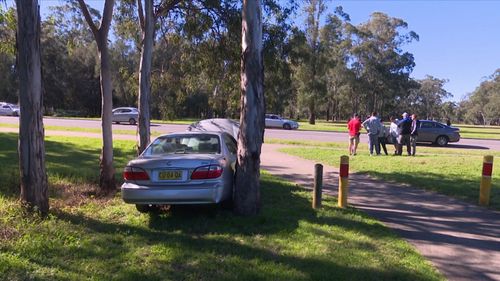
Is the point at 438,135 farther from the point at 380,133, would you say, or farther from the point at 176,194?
the point at 176,194

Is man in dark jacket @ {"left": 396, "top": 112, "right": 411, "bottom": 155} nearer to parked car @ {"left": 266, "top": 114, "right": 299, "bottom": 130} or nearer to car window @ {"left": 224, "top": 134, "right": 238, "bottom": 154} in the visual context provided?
car window @ {"left": 224, "top": 134, "right": 238, "bottom": 154}

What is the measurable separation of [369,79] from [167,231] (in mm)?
59745

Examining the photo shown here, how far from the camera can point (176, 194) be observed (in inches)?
270

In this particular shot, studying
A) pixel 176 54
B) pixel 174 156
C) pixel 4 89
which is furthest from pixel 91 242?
pixel 4 89

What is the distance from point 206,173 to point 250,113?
3.88 feet

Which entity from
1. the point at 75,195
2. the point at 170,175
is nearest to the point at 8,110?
the point at 75,195

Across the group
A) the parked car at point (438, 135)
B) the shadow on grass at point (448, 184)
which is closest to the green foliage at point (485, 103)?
the parked car at point (438, 135)

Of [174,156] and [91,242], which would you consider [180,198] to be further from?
[91,242]

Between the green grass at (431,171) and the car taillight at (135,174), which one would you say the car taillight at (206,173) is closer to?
the car taillight at (135,174)

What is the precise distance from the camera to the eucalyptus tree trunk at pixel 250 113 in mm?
7246

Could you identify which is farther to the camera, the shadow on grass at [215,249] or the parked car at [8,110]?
the parked car at [8,110]

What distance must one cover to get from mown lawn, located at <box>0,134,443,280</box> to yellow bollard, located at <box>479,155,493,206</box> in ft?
9.17

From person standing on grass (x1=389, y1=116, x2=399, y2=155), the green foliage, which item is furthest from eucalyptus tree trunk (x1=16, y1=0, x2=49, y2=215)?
the green foliage

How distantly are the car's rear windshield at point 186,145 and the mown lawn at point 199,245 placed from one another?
101cm
